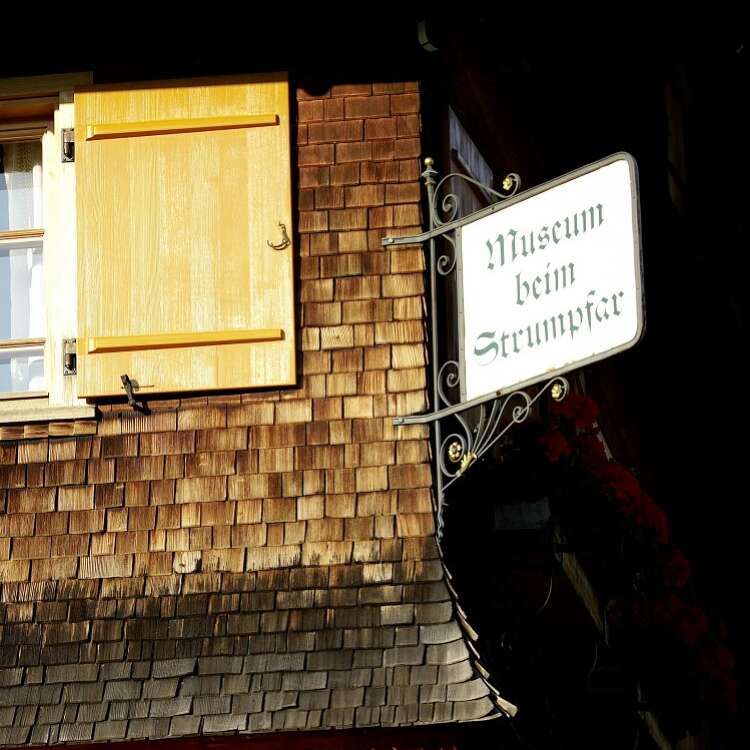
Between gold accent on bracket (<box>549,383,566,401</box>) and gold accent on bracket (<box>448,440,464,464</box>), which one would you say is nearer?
gold accent on bracket (<box>549,383,566,401</box>)

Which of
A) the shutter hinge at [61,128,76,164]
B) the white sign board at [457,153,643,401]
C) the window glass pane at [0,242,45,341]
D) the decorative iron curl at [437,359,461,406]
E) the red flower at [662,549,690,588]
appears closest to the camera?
the white sign board at [457,153,643,401]

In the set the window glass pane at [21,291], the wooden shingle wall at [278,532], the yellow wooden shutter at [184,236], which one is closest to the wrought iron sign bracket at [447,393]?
the wooden shingle wall at [278,532]

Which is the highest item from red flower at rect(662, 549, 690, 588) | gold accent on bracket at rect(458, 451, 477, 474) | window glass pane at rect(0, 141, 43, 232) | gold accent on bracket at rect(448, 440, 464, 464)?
window glass pane at rect(0, 141, 43, 232)

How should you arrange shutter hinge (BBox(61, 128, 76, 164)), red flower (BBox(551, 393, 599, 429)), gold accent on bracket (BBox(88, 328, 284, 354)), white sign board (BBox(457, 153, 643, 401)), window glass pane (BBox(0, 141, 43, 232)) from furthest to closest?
window glass pane (BBox(0, 141, 43, 232)), shutter hinge (BBox(61, 128, 76, 164)), red flower (BBox(551, 393, 599, 429)), gold accent on bracket (BBox(88, 328, 284, 354)), white sign board (BBox(457, 153, 643, 401))

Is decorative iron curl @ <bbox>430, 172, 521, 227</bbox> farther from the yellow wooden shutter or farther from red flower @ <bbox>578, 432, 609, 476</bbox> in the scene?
red flower @ <bbox>578, 432, 609, 476</bbox>

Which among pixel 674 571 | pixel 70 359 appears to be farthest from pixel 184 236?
pixel 674 571

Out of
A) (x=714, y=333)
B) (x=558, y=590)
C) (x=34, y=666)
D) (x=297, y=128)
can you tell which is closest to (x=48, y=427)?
(x=34, y=666)

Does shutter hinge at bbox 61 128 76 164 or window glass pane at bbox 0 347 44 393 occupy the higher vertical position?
shutter hinge at bbox 61 128 76 164

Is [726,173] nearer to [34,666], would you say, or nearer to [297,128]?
[297,128]

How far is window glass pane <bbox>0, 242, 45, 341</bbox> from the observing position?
9898 millimetres

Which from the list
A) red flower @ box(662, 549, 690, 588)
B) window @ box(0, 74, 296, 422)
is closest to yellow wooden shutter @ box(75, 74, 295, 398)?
window @ box(0, 74, 296, 422)

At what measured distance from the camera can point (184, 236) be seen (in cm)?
955

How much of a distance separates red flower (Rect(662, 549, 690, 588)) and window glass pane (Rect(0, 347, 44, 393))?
10.4ft

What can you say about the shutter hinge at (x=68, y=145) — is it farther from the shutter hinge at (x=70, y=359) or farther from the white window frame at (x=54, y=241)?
the shutter hinge at (x=70, y=359)
